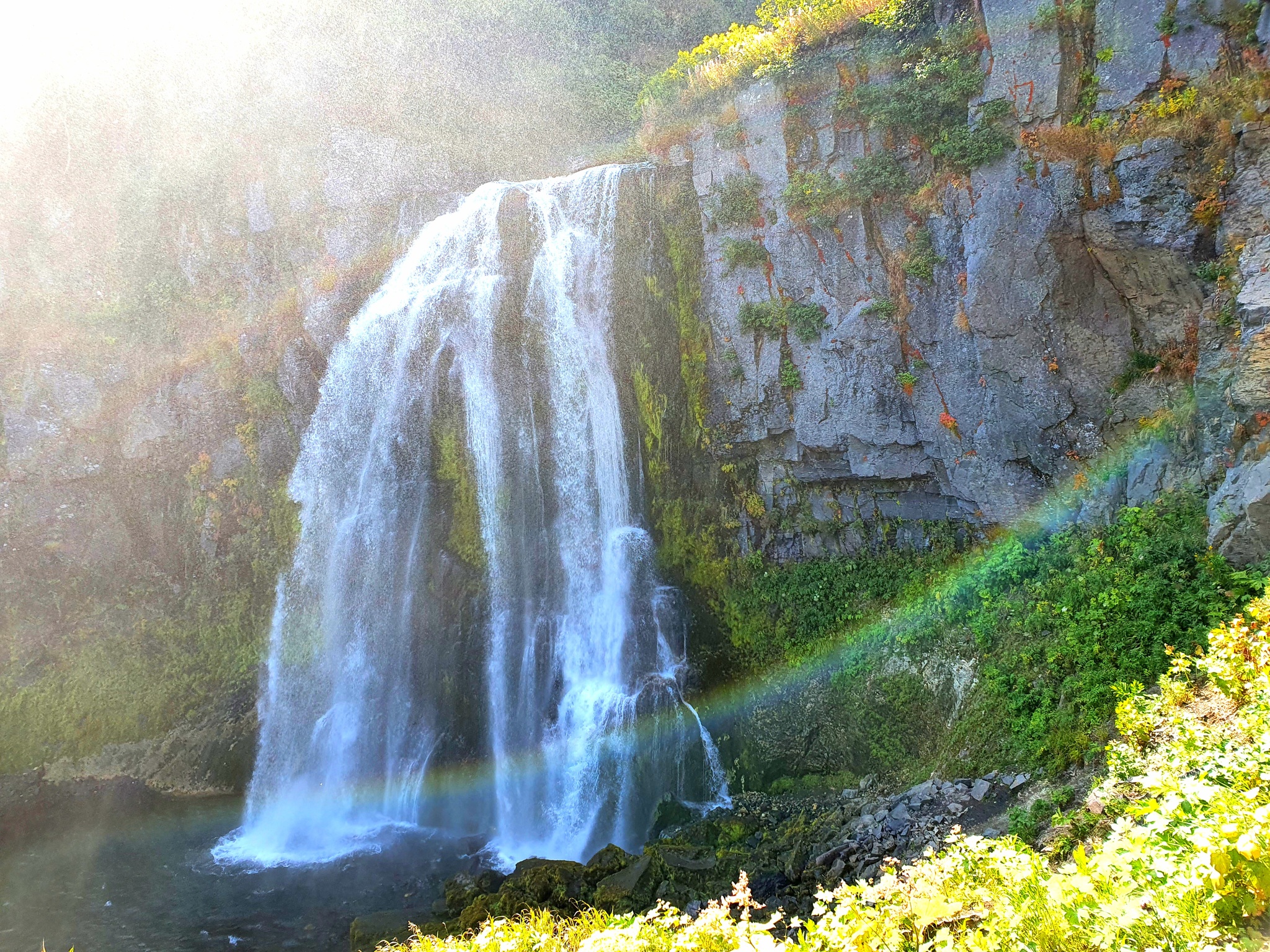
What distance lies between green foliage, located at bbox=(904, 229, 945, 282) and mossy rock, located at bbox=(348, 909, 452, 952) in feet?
36.3

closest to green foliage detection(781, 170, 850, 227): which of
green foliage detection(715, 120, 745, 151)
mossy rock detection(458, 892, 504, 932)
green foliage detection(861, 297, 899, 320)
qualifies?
green foliage detection(715, 120, 745, 151)

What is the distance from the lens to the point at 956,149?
10477 millimetres

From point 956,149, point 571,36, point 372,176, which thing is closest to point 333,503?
point 372,176

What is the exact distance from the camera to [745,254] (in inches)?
502

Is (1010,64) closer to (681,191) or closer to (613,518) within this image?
(681,191)

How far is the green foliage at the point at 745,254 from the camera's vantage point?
12703 mm

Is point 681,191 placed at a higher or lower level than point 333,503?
higher

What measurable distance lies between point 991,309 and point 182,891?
1523cm

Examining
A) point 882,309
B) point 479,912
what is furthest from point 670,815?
point 882,309

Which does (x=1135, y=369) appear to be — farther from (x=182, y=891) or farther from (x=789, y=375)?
(x=182, y=891)

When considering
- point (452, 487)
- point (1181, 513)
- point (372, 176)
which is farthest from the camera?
point (372, 176)

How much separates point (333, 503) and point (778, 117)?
11.2 meters

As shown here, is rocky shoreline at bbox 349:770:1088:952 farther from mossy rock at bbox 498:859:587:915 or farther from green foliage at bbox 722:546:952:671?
green foliage at bbox 722:546:952:671

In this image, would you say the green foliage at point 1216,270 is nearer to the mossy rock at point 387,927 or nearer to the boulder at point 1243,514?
the boulder at point 1243,514
